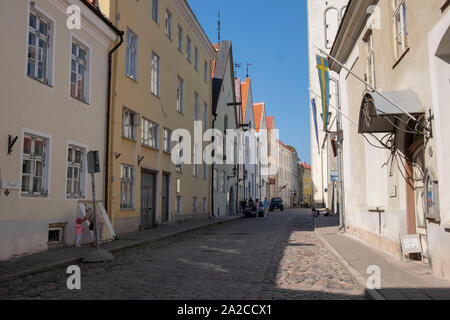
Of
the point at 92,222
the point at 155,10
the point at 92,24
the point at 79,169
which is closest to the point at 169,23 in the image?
the point at 155,10

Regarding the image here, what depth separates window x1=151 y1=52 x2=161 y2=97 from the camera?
20188 millimetres

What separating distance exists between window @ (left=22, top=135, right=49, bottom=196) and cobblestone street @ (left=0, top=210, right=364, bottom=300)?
2.76 metres

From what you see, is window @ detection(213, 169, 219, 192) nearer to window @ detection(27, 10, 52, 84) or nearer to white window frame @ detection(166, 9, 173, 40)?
white window frame @ detection(166, 9, 173, 40)

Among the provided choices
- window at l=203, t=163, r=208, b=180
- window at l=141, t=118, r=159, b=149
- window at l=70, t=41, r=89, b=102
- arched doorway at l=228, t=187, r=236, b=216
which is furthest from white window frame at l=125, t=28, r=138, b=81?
arched doorway at l=228, t=187, r=236, b=216

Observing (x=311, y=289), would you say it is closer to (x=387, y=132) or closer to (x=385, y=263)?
(x=385, y=263)

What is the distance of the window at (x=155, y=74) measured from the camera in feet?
66.2

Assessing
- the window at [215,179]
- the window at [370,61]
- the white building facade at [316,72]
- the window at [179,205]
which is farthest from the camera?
the white building facade at [316,72]

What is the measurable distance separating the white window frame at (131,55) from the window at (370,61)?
8.66 metres

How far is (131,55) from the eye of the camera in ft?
58.0

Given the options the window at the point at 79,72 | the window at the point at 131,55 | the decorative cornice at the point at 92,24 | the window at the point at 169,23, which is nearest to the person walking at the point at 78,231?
the window at the point at 79,72

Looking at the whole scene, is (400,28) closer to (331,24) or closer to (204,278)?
(204,278)

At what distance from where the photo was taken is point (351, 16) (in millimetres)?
14195

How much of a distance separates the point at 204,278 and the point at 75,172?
22.7 ft

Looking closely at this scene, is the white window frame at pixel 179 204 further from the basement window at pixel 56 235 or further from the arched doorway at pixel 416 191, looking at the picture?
the arched doorway at pixel 416 191
